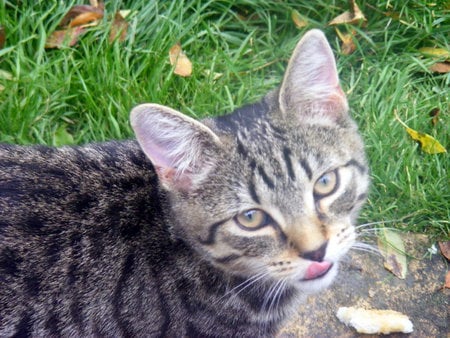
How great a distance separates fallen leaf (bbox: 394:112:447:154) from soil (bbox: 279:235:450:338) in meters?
0.66

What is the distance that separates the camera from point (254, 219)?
262 centimetres

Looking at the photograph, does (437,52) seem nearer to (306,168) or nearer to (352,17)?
(352,17)

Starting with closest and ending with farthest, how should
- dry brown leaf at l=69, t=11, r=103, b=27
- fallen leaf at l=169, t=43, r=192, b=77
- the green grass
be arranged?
the green grass
fallen leaf at l=169, t=43, r=192, b=77
dry brown leaf at l=69, t=11, r=103, b=27

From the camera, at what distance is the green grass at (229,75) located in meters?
4.00

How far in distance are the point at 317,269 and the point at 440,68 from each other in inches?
96.4

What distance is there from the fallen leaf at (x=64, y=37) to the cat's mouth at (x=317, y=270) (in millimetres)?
2542

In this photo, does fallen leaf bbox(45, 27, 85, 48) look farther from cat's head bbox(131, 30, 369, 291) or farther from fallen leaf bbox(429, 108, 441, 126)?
fallen leaf bbox(429, 108, 441, 126)

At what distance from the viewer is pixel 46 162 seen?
2805mm

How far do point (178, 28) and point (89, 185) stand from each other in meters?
2.06

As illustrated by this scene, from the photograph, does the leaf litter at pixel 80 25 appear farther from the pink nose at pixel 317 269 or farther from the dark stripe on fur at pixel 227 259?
the pink nose at pixel 317 269

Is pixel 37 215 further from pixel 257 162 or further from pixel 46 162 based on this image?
pixel 257 162

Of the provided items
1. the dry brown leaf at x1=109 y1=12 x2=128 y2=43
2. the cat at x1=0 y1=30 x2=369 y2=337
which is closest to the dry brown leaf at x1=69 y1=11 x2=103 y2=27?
the dry brown leaf at x1=109 y1=12 x2=128 y2=43

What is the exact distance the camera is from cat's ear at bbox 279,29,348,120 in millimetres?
2623

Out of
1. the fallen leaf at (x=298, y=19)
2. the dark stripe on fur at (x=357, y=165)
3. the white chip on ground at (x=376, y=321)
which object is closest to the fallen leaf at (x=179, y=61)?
the fallen leaf at (x=298, y=19)
